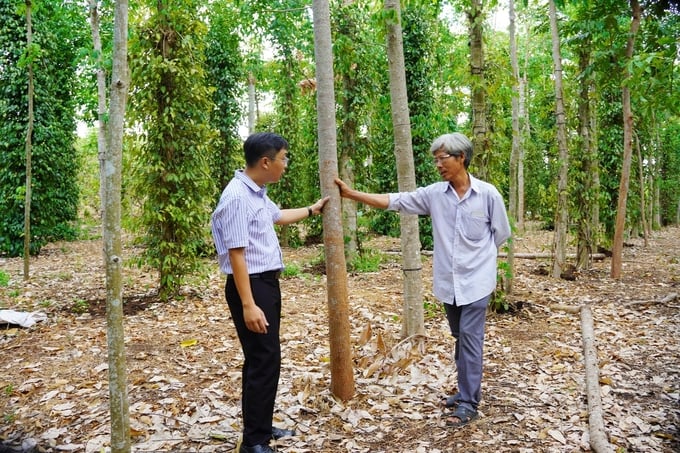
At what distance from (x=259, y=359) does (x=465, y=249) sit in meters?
1.71

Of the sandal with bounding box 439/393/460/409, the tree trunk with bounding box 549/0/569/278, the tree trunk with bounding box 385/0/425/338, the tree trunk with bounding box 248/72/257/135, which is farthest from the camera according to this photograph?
the tree trunk with bounding box 248/72/257/135

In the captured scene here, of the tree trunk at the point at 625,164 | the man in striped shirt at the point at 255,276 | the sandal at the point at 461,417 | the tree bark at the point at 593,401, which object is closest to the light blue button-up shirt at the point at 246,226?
the man in striped shirt at the point at 255,276

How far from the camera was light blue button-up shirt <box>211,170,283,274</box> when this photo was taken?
3064 millimetres

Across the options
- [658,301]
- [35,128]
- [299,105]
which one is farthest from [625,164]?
[35,128]

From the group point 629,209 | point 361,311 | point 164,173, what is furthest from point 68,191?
point 629,209

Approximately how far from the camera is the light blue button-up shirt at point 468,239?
3.76 m

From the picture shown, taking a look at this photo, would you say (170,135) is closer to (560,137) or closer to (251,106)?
(560,137)

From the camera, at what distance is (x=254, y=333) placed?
126 inches

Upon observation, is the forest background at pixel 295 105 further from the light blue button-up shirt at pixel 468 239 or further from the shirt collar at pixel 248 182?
the shirt collar at pixel 248 182

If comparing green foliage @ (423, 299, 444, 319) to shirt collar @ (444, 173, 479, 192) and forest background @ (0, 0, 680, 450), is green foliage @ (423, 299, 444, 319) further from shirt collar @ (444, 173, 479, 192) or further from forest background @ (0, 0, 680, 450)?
shirt collar @ (444, 173, 479, 192)

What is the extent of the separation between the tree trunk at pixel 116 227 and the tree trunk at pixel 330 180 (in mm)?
1411

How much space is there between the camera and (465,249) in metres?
3.82

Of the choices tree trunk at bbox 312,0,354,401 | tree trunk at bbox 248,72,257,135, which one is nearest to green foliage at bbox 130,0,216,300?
tree trunk at bbox 312,0,354,401

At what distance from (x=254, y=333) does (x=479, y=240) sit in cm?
180
